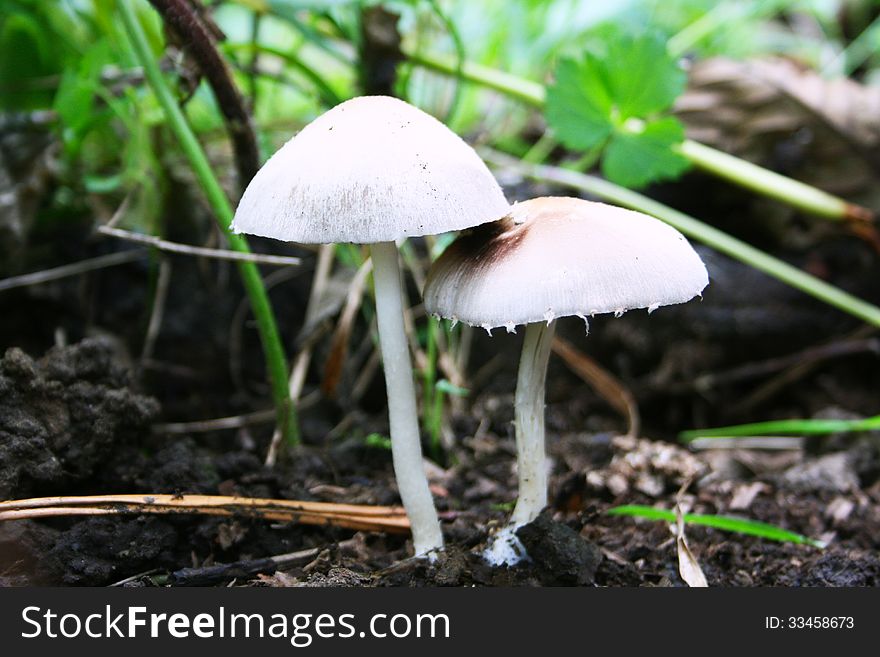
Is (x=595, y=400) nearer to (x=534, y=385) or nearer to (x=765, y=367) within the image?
(x=765, y=367)

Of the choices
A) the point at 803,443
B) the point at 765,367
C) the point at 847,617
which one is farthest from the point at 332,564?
the point at 765,367

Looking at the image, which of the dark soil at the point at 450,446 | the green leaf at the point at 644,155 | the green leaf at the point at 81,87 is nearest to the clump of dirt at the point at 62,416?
the dark soil at the point at 450,446

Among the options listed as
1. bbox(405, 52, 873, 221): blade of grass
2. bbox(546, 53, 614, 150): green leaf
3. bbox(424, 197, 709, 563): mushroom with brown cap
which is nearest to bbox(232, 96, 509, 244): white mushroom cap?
bbox(424, 197, 709, 563): mushroom with brown cap

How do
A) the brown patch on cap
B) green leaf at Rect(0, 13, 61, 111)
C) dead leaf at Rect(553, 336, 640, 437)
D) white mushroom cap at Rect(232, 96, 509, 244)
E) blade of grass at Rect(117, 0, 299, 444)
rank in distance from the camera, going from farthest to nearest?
dead leaf at Rect(553, 336, 640, 437) → green leaf at Rect(0, 13, 61, 111) → blade of grass at Rect(117, 0, 299, 444) → the brown patch on cap → white mushroom cap at Rect(232, 96, 509, 244)

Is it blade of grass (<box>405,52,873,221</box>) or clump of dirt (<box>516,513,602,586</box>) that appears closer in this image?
clump of dirt (<box>516,513,602,586</box>)

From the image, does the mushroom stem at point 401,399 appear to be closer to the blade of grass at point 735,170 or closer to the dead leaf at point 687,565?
the dead leaf at point 687,565

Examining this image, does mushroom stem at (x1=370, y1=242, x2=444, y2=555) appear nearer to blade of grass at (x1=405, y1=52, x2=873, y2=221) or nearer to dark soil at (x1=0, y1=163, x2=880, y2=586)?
dark soil at (x1=0, y1=163, x2=880, y2=586)

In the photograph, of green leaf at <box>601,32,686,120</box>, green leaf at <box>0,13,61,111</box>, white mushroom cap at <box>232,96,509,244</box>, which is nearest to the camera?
white mushroom cap at <box>232,96,509,244</box>

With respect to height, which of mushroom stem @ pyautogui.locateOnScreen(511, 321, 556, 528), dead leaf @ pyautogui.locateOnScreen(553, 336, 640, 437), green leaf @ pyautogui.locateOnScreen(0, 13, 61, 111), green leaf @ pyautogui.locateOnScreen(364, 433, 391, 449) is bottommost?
mushroom stem @ pyautogui.locateOnScreen(511, 321, 556, 528)
